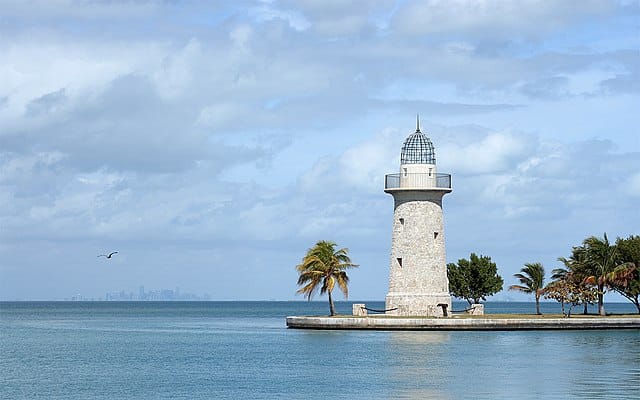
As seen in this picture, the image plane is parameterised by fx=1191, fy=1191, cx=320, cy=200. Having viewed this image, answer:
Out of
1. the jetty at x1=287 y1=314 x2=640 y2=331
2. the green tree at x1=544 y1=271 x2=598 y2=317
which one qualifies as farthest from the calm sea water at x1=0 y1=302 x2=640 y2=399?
the green tree at x1=544 y1=271 x2=598 y2=317

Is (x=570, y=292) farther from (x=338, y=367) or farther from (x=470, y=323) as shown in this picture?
(x=338, y=367)

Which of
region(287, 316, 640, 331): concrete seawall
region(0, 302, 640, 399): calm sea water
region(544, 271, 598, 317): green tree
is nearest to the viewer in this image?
region(0, 302, 640, 399): calm sea water

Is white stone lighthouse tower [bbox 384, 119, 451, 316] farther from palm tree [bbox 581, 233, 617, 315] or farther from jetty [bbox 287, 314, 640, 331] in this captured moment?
palm tree [bbox 581, 233, 617, 315]

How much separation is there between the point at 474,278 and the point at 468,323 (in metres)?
15.9

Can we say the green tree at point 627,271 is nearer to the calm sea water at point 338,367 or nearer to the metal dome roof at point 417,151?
the calm sea water at point 338,367

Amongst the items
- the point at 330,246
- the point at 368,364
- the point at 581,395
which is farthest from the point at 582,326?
the point at 581,395

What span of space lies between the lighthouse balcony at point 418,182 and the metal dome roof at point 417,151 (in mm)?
1118

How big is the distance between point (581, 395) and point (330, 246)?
3488cm

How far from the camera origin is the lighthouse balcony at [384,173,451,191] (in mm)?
65688

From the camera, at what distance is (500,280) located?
80125 millimetres

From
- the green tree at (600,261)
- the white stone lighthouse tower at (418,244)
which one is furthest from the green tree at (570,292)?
the white stone lighthouse tower at (418,244)

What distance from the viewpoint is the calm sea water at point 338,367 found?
132 ft

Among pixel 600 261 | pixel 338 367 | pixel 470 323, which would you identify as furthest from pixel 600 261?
pixel 338 367

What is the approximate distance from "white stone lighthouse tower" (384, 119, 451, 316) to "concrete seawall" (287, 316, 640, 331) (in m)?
1.95
